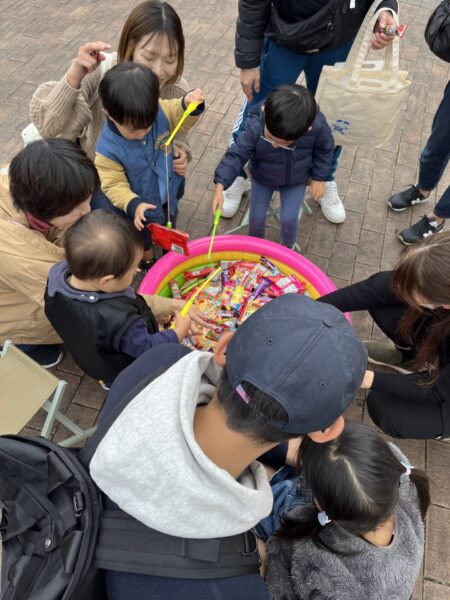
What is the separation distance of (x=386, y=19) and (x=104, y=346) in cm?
278

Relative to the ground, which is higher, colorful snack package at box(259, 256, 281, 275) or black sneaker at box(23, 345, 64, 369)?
colorful snack package at box(259, 256, 281, 275)

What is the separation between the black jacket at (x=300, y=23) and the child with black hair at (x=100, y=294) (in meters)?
1.94

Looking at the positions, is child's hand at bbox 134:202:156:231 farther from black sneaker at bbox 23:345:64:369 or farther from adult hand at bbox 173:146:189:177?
black sneaker at bbox 23:345:64:369

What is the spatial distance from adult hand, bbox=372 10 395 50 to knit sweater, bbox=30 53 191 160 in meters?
1.78

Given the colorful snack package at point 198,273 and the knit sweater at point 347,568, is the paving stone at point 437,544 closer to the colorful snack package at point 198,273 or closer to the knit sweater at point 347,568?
the knit sweater at point 347,568

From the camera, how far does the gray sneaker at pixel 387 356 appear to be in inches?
124

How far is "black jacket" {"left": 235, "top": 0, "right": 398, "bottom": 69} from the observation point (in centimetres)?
288

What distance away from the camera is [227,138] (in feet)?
15.6

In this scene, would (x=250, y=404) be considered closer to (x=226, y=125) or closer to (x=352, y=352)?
(x=352, y=352)

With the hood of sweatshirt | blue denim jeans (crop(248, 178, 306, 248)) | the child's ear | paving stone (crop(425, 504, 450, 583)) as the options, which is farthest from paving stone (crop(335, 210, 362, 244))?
the hood of sweatshirt

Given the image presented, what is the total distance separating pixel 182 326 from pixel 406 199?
9.58 feet

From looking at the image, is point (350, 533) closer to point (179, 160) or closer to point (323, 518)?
point (323, 518)

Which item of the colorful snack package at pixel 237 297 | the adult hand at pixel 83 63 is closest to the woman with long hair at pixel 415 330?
the colorful snack package at pixel 237 297

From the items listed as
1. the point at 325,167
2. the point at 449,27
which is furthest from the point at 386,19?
the point at 325,167
